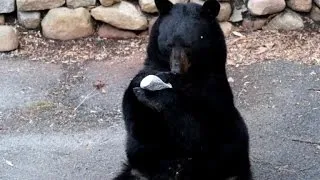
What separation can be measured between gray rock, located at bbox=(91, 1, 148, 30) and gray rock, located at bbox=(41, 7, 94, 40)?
12cm

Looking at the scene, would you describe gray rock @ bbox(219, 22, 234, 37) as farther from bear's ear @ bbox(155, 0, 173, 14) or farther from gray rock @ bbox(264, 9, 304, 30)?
bear's ear @ bbox(155, 0, 173, 14)

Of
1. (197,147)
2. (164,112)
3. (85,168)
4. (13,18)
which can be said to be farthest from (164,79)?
(13,18)

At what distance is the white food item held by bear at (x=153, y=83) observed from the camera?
4.06 m

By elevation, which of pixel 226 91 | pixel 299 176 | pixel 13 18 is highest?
pixel 226 91

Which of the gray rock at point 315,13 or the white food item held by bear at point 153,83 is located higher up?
the white food item held by bear at point 153,83

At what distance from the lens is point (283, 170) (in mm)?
5336

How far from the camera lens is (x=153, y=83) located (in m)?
4.06

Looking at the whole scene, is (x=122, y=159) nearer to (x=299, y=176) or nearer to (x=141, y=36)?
(x=299, y=176)

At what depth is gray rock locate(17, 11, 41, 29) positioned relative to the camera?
7.55 m

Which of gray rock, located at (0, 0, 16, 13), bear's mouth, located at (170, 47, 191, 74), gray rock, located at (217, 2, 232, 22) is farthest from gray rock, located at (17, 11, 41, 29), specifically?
bear's mouth, located at (170, 47, 191, 74)

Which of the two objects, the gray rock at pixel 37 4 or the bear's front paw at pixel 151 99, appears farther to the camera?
the gray rock at pixel 37 4

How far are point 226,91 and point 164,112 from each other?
0.41 m

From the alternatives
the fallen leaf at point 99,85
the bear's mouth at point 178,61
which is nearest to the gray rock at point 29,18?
the fallen leaf at point 99,85

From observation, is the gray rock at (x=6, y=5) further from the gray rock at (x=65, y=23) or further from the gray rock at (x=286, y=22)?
the gray rock at (x=286, y=22)
